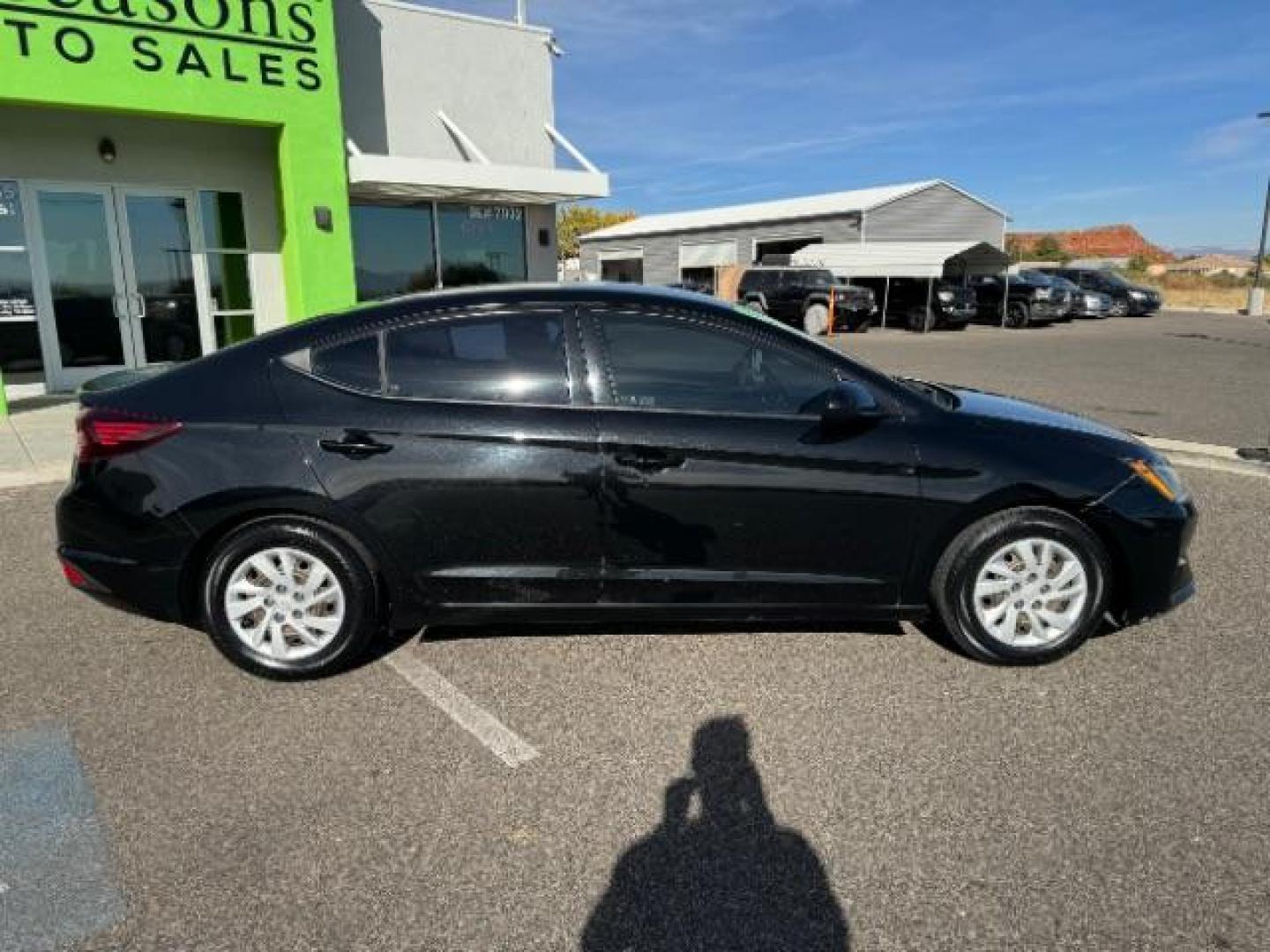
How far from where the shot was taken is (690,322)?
138 inches

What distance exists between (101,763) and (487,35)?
13.3m

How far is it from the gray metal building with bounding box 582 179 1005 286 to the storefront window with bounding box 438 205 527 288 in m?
17.0

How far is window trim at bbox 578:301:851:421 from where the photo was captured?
3.41 metres

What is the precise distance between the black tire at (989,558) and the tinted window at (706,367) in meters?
0.87

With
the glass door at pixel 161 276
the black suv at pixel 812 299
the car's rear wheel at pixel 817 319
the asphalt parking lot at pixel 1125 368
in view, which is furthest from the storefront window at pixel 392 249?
the car's rear wheel at pixel 817 319

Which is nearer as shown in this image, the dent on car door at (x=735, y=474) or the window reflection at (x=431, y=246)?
the dent on car door at (x=735, y=474)

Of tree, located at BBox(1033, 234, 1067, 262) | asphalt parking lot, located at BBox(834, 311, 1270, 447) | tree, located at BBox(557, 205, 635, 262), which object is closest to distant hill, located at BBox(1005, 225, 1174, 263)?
tree, located at BBox(1033, 234, 1067, 262)

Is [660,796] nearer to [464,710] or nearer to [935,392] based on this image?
[464,710]

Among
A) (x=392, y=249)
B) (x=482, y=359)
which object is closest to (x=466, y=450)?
(x=482, y=359)

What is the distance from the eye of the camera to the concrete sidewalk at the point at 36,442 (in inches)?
271

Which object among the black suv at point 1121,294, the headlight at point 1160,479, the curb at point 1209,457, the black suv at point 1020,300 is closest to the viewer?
the headlight at point 1160,479

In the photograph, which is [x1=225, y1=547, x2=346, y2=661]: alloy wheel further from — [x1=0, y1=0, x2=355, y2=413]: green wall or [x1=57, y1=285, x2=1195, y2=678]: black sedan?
Answer: [x1=0, y1=0, x2=355, y2=413]: green wall

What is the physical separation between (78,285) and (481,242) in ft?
19.0

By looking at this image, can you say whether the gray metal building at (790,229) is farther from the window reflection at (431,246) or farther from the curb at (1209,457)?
the curb at (1209,457)
